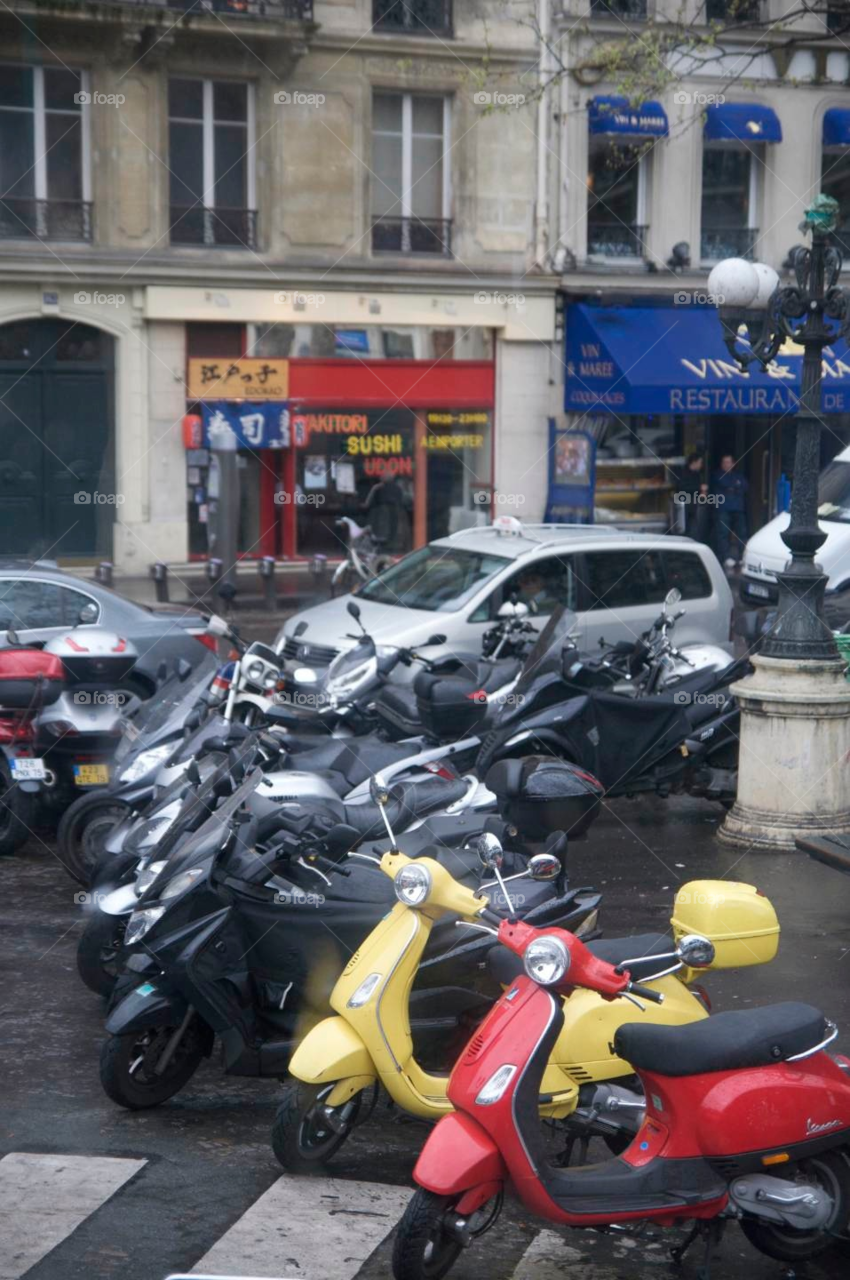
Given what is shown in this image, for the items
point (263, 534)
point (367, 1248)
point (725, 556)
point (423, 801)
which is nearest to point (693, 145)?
point (725, 556)

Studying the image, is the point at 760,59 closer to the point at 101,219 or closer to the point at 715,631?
the point at 101,219

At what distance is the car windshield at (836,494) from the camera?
18.5 m

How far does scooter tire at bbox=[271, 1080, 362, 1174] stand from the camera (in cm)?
504

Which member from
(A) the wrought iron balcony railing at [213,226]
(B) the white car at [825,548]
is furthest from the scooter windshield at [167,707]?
(A) the wrought iron balcony railing at [213,226]

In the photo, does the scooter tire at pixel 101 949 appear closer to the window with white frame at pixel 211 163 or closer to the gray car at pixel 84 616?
the gray car at pixel 84 616

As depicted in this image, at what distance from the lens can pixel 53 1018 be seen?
6.75m

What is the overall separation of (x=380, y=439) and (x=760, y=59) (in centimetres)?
842

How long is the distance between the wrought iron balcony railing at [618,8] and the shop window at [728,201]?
7.80 feet

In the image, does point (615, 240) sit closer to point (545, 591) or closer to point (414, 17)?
point (414, 17)

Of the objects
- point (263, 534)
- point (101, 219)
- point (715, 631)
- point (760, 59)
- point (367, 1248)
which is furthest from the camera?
point (760, 59)

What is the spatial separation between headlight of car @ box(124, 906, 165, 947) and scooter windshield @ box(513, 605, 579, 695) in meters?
4.12

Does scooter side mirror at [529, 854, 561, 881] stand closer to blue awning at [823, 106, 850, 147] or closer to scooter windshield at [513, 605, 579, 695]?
scooter windshield at [513, 605, 579, 695]

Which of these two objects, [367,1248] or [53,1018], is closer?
[367,1248]

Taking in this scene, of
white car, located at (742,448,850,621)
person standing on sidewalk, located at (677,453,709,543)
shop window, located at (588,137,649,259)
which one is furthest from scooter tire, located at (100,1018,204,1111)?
shop window, located at (588,137,649,259)
